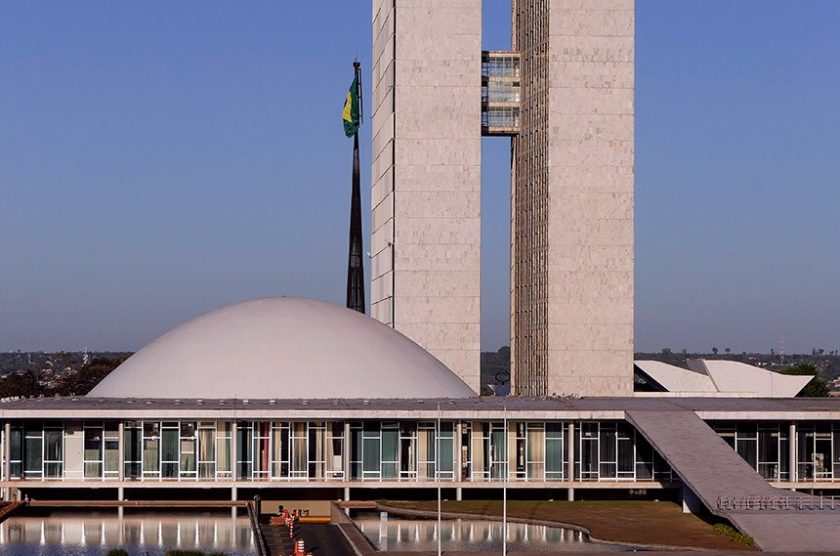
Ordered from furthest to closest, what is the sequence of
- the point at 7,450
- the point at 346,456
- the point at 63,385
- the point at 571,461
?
1. the point at 63,385
2. the point at 571,461
3. the point at 346,456
4. the point at 7,450

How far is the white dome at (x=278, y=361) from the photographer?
278 feet

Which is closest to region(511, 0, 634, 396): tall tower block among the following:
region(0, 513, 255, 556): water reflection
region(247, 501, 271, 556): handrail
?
region(247, 501, 271, 556): handrail

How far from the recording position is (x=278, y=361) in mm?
86562

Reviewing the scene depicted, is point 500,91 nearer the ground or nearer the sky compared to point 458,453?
nearer the sky

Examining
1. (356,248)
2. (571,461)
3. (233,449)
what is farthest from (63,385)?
(571,461)

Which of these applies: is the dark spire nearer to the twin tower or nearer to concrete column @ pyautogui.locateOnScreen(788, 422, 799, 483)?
the twin tower

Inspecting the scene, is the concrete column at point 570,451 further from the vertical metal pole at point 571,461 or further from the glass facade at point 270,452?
the glass facade at point 270,452

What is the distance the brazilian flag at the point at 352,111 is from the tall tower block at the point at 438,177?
64.2ft

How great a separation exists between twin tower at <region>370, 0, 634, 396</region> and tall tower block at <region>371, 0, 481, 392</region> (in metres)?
0.12

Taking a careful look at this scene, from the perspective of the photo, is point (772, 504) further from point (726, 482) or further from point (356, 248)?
point (356, 248)

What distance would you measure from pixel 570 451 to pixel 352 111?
82455 millimetres

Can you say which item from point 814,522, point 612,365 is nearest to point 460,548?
point 814,522

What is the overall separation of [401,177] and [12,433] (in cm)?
6365

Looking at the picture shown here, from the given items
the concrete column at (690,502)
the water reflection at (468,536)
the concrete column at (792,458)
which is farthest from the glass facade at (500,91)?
the water reflection at (468,536)
